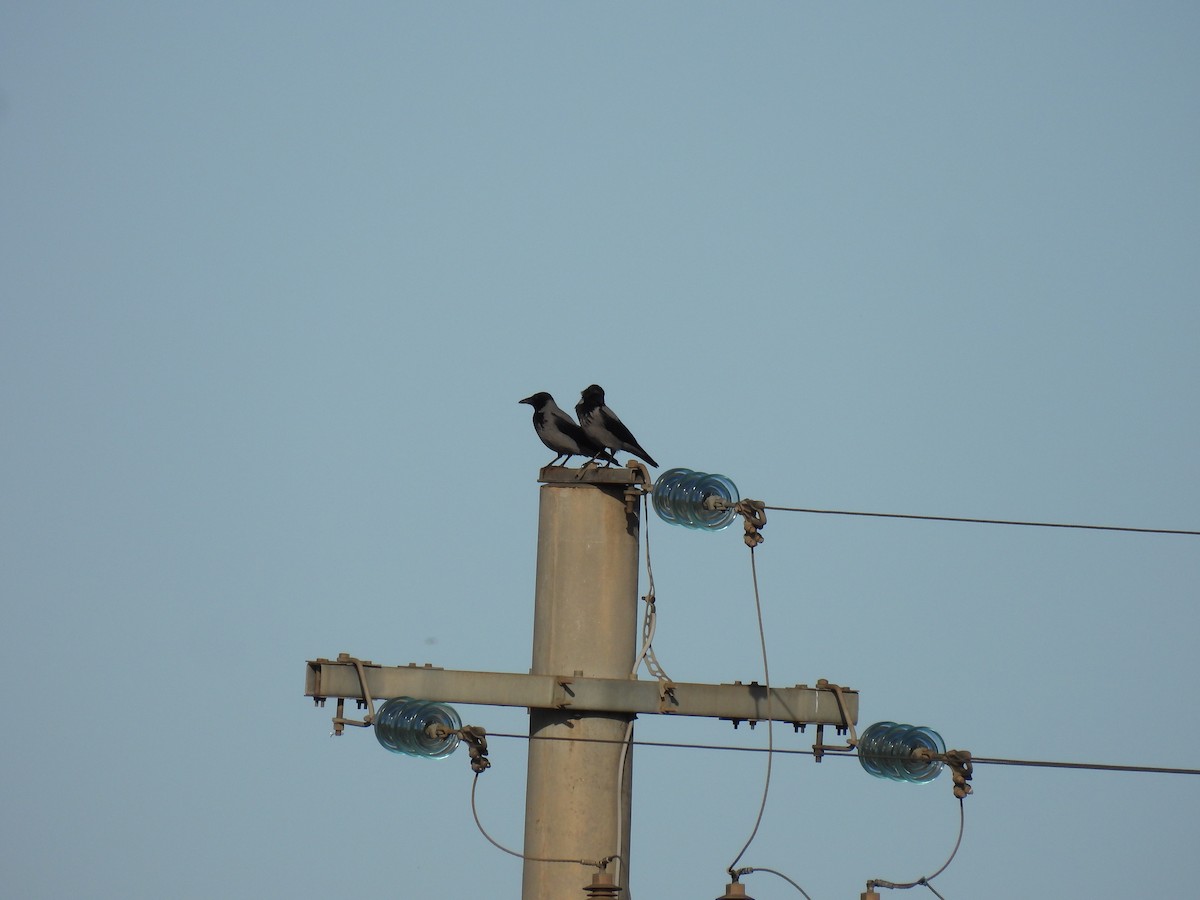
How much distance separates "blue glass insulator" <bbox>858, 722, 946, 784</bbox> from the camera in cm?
670

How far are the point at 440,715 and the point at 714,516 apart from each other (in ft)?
4.99

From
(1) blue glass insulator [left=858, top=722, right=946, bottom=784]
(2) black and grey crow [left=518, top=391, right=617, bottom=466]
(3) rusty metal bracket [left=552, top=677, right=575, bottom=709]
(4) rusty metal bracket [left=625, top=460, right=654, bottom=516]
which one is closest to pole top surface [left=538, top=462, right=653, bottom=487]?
(4) rusty metal bracket [left=625, top=460, right=654, bottom=516]

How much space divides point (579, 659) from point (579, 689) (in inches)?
6.4

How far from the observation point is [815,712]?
6.60 metres

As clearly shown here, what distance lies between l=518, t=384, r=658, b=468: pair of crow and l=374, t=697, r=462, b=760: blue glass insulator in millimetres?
2916

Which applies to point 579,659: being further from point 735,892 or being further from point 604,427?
point 604,427

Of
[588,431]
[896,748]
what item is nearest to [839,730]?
[896,748]

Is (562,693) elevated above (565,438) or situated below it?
below

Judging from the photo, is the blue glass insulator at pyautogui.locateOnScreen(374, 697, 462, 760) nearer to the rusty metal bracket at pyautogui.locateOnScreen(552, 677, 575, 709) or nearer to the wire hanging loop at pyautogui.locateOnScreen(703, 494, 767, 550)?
the rusty metal bracket at pyautogui.locateOnScreen(552, 677, 575, 709)

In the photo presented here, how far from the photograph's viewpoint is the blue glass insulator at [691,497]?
6.68 m

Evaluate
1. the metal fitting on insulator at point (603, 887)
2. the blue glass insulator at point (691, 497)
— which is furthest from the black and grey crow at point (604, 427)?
the metal fitting on insulator at point (603, 887)

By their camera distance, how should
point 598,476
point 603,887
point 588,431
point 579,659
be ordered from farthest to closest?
point 588,431
point 598,476
point 579,659
point 603,887

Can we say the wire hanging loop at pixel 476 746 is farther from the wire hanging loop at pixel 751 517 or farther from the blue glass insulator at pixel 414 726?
the wire hanging loop at pixel 751 517

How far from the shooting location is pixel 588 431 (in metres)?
9.19
